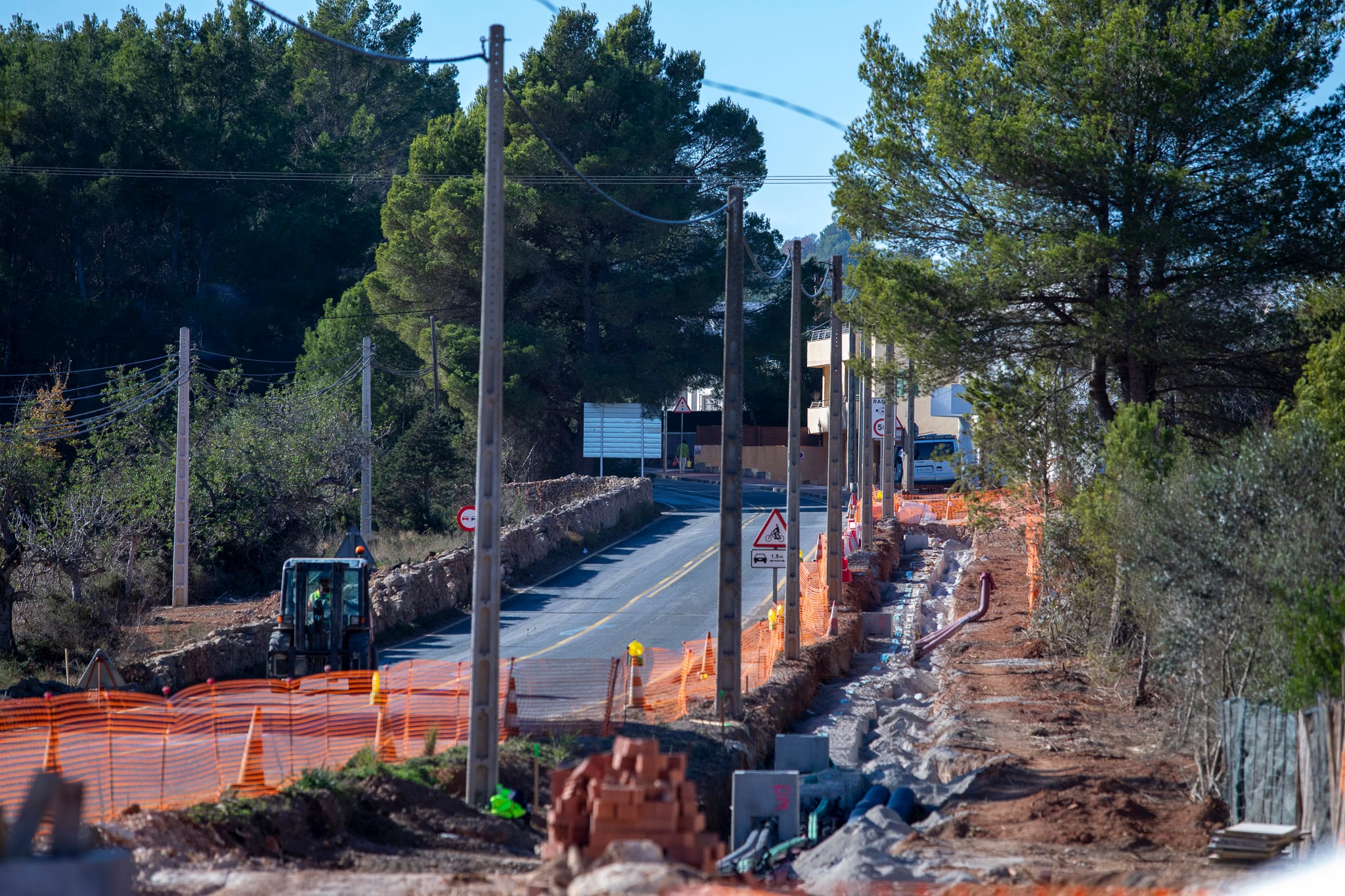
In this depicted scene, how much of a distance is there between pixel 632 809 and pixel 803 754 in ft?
25.3

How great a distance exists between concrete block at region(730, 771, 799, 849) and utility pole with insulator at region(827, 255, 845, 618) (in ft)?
39.5

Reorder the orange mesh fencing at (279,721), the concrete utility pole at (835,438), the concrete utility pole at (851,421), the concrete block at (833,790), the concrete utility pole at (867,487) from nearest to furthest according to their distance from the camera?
the orange mesh fencing at (279,721) → the concrete block at (833,790) → the concrete utility pole at (835,438) → the concrete utility pole at (851,421) → the concrete utility pole at (867,487)

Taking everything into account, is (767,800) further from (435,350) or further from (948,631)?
(435,350)

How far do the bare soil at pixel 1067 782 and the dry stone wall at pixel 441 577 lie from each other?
1097cm

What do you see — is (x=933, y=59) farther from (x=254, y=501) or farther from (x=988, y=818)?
(x=254, y=501)

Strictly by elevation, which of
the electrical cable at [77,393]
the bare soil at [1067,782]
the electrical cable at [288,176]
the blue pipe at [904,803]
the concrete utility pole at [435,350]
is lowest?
the blue pipe at [904,803]

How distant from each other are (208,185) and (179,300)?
17.3 feet

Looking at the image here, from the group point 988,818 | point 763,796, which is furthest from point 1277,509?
point 763,796

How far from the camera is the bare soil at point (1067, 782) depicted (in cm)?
1181

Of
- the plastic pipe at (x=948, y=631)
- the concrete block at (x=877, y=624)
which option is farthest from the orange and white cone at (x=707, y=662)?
the concrete block at (x=877, y=624)

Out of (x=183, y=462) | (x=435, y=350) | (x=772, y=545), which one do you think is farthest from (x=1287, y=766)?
(x=435, y=350)

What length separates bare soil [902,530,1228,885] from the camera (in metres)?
11.8

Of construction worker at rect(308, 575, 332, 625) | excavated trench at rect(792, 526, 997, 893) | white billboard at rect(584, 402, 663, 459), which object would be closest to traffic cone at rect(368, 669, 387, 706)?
construction worker at rect(308, 575, 332, 625)

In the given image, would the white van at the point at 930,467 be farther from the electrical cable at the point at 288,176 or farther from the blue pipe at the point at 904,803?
the blue pipe at the point at 904,803
